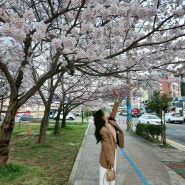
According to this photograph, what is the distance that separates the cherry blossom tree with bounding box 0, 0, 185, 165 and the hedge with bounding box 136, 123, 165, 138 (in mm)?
6435

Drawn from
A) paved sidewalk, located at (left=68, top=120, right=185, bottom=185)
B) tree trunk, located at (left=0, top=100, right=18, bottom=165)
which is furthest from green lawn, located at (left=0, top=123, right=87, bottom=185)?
paved sidewalk, located at (left=68, top=120, right=185, bottom=185)

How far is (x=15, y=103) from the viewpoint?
6777 mm

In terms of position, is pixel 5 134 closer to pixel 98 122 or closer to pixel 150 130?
pixel 98 122

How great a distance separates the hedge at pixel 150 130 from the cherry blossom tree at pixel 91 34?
6.43 meters

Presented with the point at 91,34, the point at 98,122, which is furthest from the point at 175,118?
the point at 98,122

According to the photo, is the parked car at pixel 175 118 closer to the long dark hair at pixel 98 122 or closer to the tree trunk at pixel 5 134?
the tree trunk at pixel 5 134

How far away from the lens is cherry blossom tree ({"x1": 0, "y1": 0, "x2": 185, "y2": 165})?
5.34 meters

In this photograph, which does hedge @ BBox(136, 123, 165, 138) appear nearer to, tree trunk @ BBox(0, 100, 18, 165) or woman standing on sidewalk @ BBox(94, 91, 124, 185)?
tree trunk @ BBox(0, 100, 18, 165)

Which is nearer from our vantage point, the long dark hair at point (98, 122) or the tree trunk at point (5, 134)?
the long dark hair at point (98, 122)

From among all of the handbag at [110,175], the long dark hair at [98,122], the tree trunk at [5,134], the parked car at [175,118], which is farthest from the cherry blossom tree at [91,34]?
the parked car at [175,118]

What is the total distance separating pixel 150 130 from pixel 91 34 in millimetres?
9633

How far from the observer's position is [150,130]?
14.4 meters

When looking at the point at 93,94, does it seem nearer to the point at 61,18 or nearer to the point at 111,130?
the point at 61,18

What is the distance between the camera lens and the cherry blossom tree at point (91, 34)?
17.5 ft
